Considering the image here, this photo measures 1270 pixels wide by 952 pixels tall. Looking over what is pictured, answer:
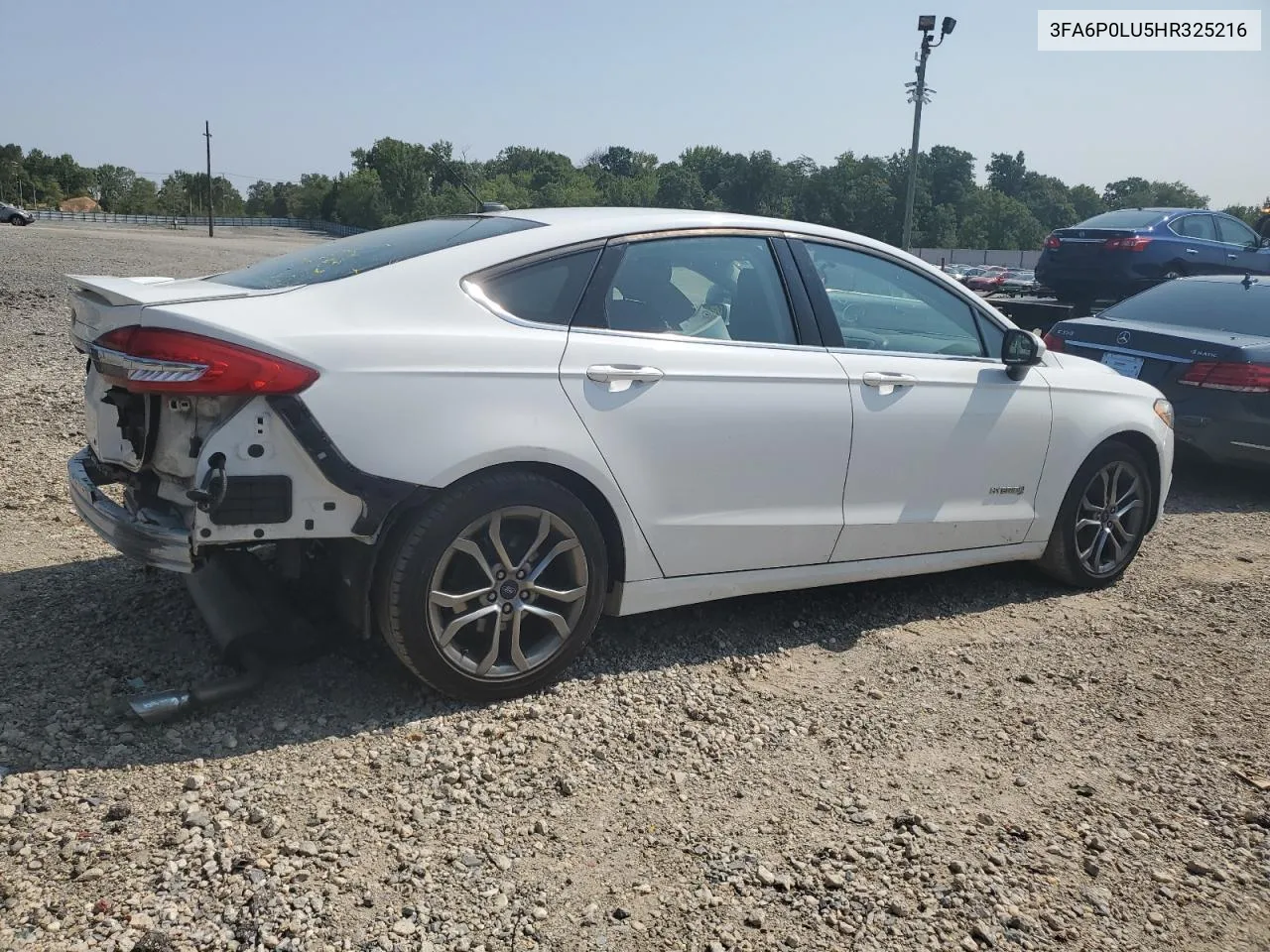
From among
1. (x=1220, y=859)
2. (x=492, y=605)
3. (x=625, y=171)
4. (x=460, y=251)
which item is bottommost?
(x=1220, y=859)

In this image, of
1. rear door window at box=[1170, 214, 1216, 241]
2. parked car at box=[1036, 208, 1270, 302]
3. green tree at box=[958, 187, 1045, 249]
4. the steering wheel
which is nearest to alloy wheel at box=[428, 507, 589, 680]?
the steering wheel

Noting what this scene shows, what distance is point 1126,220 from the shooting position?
14055mm

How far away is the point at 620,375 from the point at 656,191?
11059 cm

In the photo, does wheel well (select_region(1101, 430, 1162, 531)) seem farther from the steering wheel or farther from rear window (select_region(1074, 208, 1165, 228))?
rear window (select_region(1074, 208, 1165, 228))

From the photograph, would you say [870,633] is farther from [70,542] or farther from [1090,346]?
[1090,346]

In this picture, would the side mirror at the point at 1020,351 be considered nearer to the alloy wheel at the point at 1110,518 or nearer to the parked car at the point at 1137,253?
the alloy wheel at the point at 1110,518

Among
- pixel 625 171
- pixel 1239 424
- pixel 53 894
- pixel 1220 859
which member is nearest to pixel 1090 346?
pixel 1239 424

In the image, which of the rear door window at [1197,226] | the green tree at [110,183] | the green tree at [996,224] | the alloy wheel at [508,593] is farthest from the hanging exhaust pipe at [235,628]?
the green tree at [110,183]

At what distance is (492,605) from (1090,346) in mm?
6108

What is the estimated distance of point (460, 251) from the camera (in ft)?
12.0

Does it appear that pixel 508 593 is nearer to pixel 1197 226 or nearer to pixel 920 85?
pixel 1197 226

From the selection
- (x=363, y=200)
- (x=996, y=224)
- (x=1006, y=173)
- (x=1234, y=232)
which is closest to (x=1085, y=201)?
(x=1006, y=173)

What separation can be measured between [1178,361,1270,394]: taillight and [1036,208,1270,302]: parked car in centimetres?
667

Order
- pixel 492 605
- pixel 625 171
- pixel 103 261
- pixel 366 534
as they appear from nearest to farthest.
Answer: pixel 366 534
pixel 492 605
pixel 103 261
pixel 625 171
